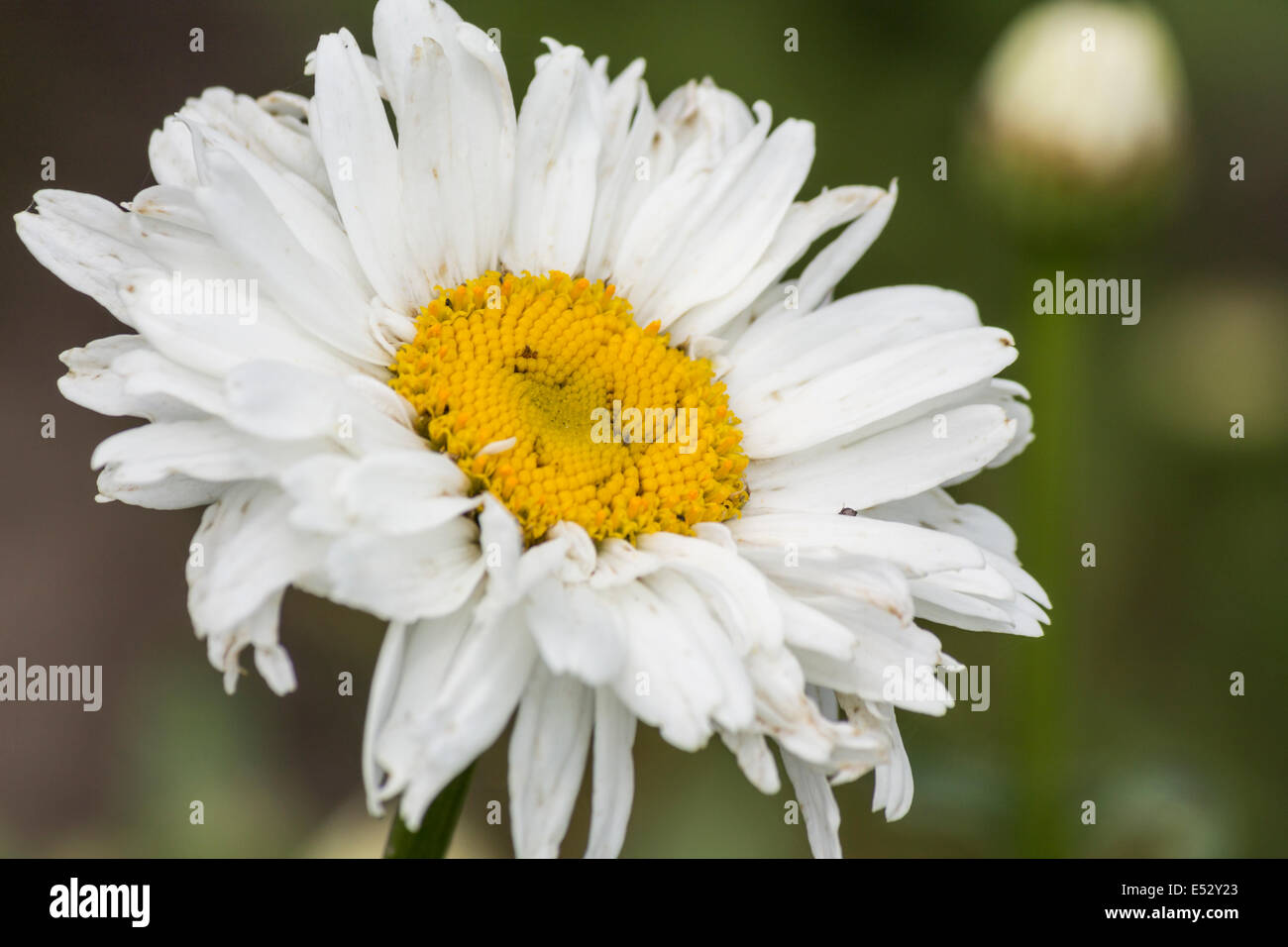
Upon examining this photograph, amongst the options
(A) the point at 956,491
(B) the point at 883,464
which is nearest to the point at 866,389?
(B) the point at 883,464

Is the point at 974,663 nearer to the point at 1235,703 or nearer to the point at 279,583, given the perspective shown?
the point at 1235,703

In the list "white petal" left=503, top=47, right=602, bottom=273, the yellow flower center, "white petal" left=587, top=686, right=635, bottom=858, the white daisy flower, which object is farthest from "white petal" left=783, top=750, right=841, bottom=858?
"white petal" left=503, top=47, right=602, bottom=273

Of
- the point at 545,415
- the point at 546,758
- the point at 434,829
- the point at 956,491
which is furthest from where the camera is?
the point at 956,491

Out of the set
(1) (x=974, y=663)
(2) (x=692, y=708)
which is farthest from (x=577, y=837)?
(2) (x=692, y=708)

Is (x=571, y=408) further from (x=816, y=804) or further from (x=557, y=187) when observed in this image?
(x=816, y=804)

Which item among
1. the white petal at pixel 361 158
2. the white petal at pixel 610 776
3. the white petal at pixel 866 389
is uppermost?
the white petal at pixel 361 158

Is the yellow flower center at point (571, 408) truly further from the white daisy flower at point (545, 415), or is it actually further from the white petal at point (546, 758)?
the white petal at point (546, 758)

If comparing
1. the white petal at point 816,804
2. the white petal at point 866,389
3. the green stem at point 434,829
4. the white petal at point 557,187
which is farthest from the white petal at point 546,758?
the white petal at point 557,187

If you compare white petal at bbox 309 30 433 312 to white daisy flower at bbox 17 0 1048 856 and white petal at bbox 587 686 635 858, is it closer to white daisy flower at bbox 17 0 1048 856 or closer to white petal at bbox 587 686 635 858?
white daisy flower at bbox 17 0 1048 856
